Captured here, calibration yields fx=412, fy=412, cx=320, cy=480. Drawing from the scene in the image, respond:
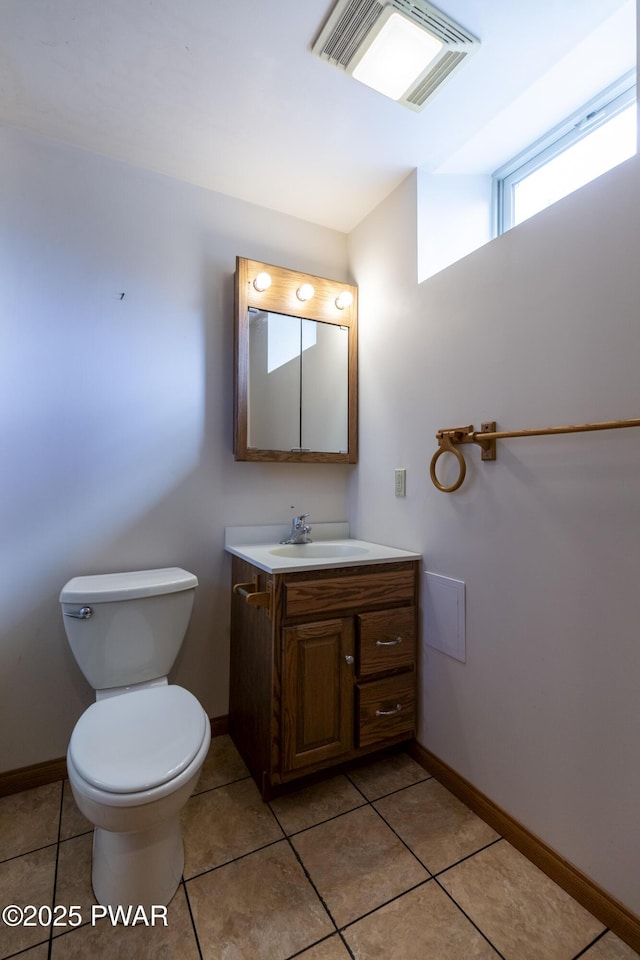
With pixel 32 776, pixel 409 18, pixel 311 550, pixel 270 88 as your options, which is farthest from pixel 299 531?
pixel 409 18

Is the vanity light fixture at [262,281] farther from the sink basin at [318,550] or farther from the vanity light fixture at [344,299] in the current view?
the sink basin at [318,550]

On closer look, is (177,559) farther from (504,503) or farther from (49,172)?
A: (49,172)

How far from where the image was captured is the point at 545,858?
3.90 ft

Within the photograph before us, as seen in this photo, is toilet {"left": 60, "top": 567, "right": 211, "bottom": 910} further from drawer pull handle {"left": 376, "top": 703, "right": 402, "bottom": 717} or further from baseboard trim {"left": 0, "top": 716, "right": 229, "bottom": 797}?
drawer pull handle {"left": 376, "top": 703, "right": 402, "bottom": 717}

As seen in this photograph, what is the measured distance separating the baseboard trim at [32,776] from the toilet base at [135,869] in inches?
22.1

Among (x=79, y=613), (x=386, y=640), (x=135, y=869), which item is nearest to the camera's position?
(x=135, y=869)

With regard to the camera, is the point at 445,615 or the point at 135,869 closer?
the point at 135,869

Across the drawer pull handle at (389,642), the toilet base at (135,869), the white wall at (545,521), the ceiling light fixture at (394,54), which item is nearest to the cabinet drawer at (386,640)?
the drawer pull handle at (389,642)

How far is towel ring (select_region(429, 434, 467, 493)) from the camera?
4.69ft

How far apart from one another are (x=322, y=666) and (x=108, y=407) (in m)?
1.29

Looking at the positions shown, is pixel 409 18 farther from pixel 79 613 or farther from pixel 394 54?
pixel 79 613

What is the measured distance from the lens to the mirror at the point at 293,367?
1.83 metres

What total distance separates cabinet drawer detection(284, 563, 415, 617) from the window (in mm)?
1421

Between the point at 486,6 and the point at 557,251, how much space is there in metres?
0.68
